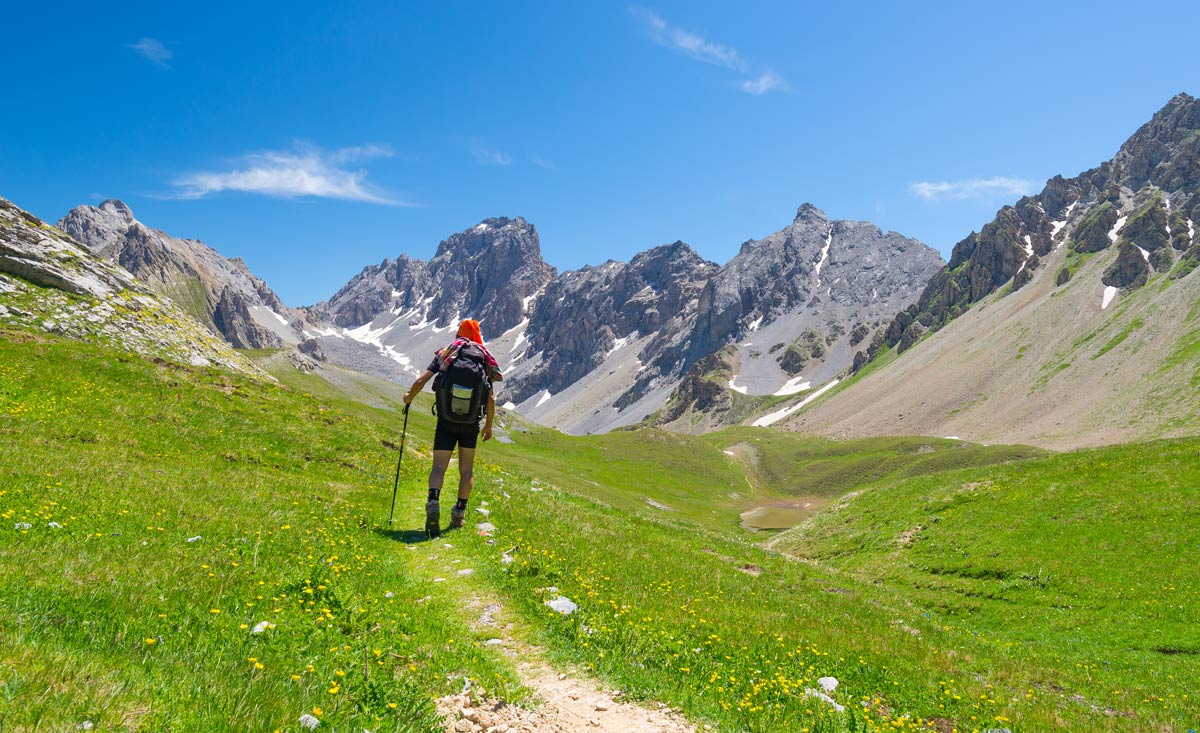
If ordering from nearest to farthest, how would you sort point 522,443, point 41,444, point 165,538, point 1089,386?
point 165,538, point 41,444, point 522,443, point 1089,386

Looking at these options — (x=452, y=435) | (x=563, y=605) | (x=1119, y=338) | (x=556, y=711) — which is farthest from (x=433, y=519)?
(x=1119, y=338)

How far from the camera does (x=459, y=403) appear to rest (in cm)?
1479

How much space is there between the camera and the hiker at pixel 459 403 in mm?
14711

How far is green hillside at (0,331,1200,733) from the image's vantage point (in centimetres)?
616

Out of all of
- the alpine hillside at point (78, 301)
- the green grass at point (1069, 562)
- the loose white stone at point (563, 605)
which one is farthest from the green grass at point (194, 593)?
the alpine hillside at point (78, 301)

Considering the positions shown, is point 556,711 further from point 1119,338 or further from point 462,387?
point 1119,338

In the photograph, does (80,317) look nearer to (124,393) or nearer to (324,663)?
(124,393)

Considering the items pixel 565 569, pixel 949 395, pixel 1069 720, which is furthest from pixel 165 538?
pixel 949 395

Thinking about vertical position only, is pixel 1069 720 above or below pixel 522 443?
above

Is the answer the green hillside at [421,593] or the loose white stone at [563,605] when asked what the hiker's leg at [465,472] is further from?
the loose white stone at [563,605]

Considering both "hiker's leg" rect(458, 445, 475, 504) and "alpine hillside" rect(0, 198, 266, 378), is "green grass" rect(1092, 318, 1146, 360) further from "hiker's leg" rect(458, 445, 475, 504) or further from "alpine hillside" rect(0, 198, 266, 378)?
"alpine hillside" rect(0, 198, 266, 378)

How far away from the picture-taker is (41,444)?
15898 millimetres

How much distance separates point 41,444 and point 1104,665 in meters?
31.0

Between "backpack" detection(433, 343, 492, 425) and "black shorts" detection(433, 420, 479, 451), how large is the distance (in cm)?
22
